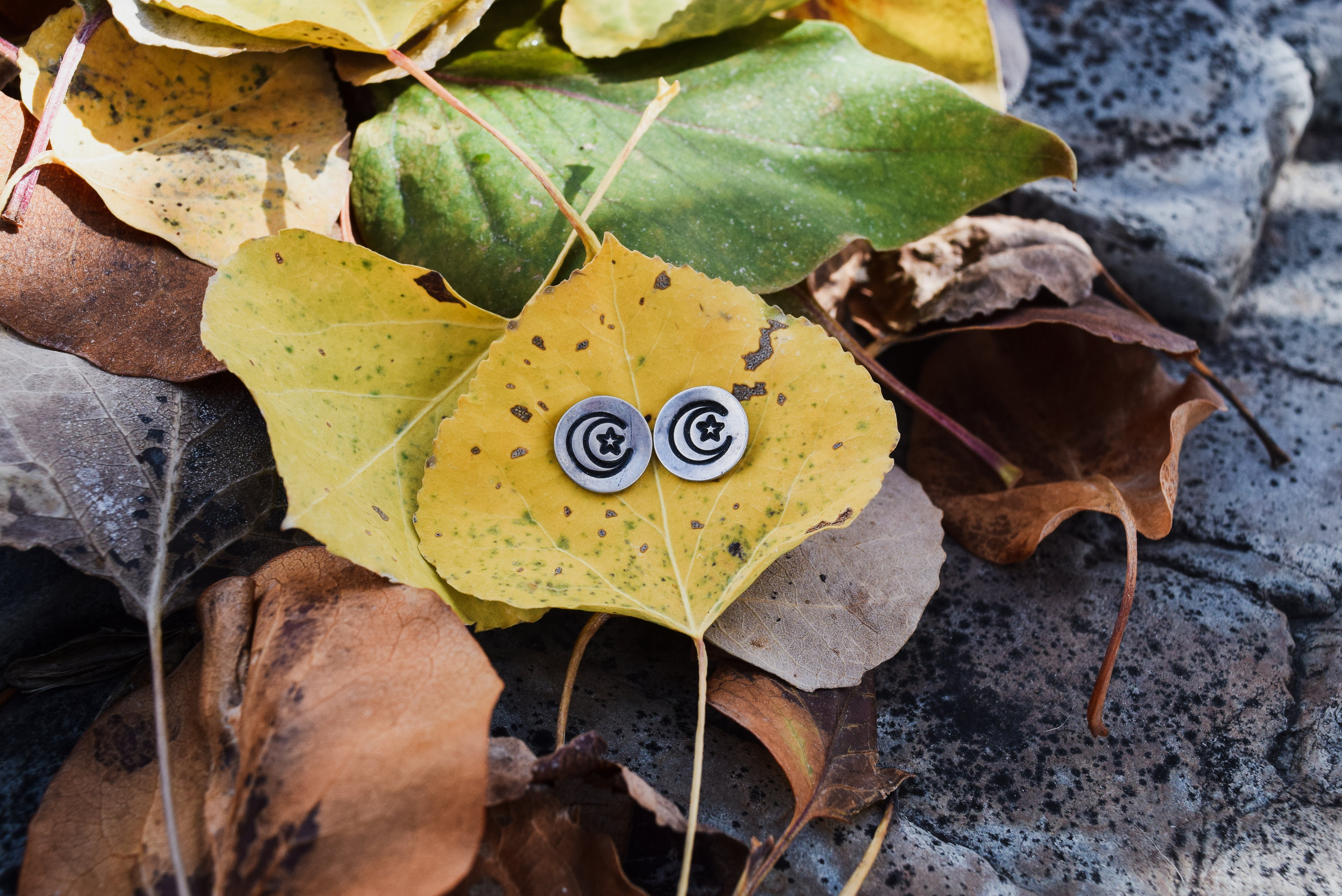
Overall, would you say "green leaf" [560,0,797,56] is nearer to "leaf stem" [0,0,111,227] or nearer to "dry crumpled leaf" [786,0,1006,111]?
"dry crumpled leaf" [786,0,1006,111]

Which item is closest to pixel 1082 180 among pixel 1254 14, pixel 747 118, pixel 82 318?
pixel 1254 14

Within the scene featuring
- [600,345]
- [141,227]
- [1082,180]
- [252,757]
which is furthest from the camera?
[1082,180]

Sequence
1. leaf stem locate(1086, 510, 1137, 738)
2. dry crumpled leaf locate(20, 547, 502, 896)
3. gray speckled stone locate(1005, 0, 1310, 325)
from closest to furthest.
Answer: dry crumpled leaf locate(20, 547, 502, 896) → leaf stem locate(1086, 510, 1137, 738) → gray speckled stone locate(1005, 0, 1310, 325)

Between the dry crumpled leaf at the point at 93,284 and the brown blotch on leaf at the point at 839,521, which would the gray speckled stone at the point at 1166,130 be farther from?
the dry crumpled leaf at the point at 93,284

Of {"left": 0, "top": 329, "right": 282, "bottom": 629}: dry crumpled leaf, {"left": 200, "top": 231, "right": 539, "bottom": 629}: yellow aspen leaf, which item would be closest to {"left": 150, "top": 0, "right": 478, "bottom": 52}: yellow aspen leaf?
{"left": 200, "top": 231, "right": 539, "bottom": 629}: yellow aspen leaf

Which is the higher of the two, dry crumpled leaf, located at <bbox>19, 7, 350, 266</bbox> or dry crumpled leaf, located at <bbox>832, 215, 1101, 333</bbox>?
dry crumpled leaf, located at <bbox>19, 7, 350, 266</bbox>

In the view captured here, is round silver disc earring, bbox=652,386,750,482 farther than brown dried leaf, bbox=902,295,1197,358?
No

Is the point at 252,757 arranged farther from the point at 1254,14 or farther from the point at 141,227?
the point at 1254,14
